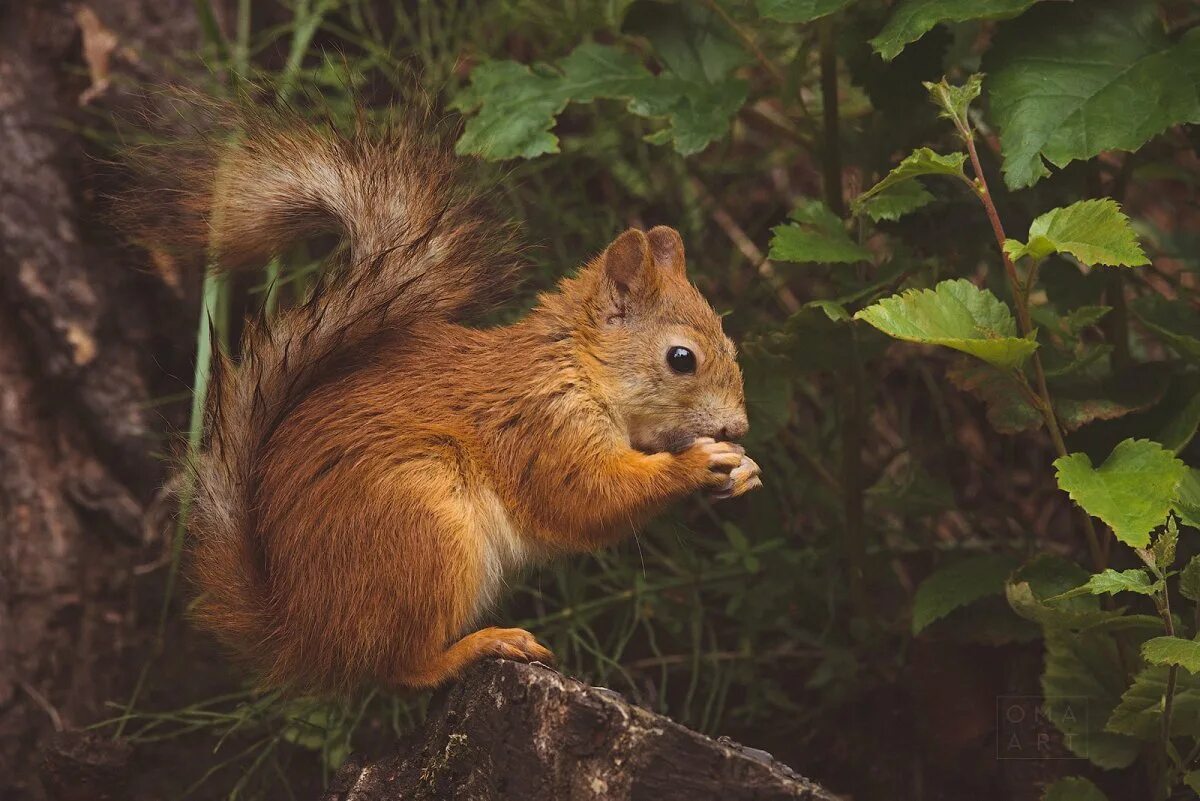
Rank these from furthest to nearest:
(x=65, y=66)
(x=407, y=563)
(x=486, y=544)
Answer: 1. (x=65, y=66)
2. (x=486, y=544)
3. (x=407, y=563)

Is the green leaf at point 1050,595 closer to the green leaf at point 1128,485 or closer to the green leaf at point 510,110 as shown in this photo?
the green leaf at point 1128,485

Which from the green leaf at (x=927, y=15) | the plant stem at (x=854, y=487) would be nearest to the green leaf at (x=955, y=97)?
the green leaf at (x=927, y=15)

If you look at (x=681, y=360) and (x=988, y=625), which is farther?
(x=988, y=625)

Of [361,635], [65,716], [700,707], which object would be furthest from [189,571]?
[700,707]

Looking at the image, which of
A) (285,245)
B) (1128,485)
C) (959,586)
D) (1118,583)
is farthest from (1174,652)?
(285,245)

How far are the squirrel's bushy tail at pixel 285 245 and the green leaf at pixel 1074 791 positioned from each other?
3.97 ft

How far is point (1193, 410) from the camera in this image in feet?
6.50

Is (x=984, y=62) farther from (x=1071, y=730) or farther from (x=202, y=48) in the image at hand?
(x=202, y=48)

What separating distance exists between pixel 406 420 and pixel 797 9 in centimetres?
89

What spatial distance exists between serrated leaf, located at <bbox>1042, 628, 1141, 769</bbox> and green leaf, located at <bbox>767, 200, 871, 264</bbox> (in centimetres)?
69

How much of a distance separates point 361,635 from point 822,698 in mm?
1180

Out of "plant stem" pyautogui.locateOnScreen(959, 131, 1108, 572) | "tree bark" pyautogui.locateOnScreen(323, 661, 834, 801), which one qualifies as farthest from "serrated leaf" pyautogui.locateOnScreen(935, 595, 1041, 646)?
"tree bark" pyautogui.locateOnScreen(323, 661, 834, 801)

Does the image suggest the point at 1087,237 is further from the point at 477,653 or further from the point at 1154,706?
the point at 477,653

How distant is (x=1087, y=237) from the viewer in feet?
5.65
